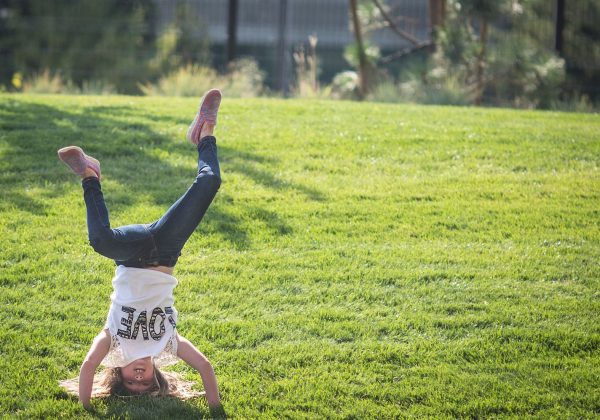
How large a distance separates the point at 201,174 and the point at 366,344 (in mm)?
1498

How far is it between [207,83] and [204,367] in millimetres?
10216

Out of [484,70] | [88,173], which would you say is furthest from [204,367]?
[484,70]

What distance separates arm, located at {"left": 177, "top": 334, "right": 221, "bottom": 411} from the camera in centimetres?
434

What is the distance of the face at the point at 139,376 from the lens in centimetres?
439

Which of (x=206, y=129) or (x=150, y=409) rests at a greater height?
(x=206, y=129)

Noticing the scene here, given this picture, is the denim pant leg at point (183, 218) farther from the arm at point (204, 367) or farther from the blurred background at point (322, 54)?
the blurred background at point (322, 54)

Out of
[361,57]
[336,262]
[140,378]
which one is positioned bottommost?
[140,378]

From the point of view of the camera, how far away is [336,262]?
6367 mm

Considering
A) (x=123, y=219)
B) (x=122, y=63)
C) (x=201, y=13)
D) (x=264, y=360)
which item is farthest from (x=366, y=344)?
(x=201, y=13)

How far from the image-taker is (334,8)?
76.0 ft

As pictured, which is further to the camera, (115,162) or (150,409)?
(115,162)

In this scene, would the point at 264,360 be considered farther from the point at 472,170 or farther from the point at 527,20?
the point at 527,20

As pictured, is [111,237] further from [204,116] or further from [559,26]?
[559,26]

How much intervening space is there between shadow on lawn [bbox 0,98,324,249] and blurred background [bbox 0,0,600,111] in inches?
159
